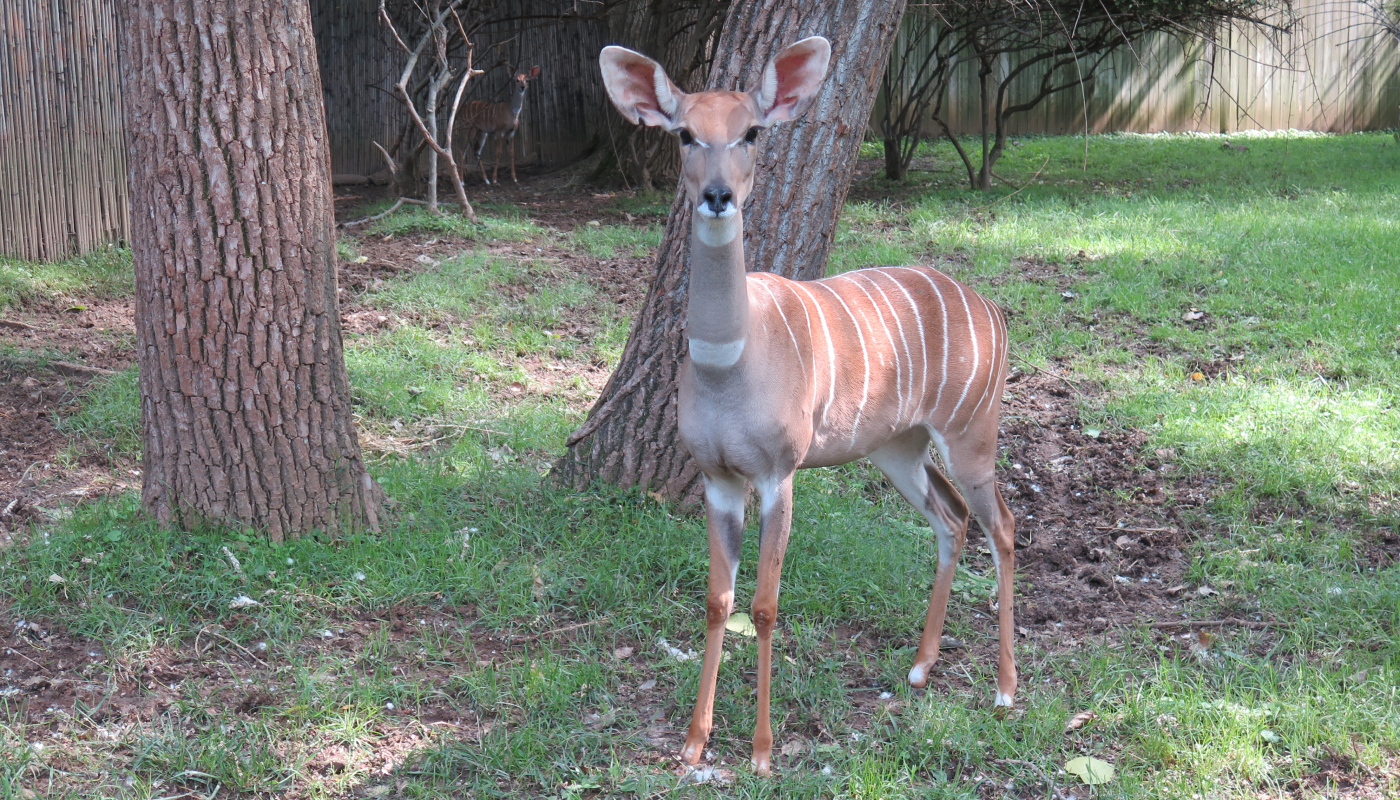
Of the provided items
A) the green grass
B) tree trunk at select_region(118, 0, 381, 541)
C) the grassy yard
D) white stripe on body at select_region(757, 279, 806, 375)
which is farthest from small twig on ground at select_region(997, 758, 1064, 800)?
the green grass

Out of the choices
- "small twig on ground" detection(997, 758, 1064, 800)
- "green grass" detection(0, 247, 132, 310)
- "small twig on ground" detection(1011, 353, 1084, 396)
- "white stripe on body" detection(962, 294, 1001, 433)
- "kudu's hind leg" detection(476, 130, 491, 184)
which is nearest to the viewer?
"small twig on ground" detection(997, 758, 1064, 800)

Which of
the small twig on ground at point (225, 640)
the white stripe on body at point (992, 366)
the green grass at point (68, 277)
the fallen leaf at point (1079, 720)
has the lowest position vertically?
the fallen leaf at point (1079, 720)

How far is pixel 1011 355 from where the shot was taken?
5184 mm

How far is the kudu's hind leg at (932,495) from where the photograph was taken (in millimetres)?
3016

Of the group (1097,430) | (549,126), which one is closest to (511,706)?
(1097,430)

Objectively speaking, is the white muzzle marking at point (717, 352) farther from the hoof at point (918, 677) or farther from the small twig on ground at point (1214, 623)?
the small twig on ground at point (1214, 623)

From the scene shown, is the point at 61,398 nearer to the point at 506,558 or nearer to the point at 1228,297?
the point at 506,558

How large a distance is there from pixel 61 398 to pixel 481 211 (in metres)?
4.66

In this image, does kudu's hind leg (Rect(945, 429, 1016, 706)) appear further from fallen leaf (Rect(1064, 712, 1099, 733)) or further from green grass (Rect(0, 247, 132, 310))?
green grass (Rect(0, 247, 132, 310))

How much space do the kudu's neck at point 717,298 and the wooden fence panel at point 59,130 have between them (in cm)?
543

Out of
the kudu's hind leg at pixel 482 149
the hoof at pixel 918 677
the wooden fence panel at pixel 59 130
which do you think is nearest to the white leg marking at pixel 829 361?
the hoof at pixel 918 677

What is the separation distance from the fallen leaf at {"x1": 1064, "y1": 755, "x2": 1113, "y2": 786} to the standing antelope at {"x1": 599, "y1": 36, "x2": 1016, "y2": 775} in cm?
29

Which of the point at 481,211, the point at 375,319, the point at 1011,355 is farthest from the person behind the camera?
the point at 481,211

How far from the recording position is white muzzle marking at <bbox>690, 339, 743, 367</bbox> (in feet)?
7.88
